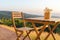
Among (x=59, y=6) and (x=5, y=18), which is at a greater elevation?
(x=59, y=6)

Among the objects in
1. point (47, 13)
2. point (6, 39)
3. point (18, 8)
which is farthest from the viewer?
point (18, 8)

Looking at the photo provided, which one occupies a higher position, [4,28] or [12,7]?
[12,7]

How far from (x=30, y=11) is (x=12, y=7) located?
2.67ft

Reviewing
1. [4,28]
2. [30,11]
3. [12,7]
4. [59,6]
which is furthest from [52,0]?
[4,28]

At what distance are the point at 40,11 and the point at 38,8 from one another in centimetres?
21

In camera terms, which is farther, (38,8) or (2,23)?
(2,23)

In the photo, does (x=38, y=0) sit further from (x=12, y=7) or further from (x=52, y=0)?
(x=12, y=7)

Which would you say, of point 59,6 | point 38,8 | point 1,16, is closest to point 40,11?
point 38,8

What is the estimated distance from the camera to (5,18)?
332 inches

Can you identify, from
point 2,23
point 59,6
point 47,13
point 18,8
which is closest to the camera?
point 47,13

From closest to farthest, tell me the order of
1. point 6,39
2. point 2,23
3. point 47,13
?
point 47,13
point 6,39
point 2,23

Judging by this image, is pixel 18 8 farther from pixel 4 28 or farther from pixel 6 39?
pixel 6 39

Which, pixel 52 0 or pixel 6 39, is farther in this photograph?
pixel 52 0

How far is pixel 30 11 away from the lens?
786 cm
